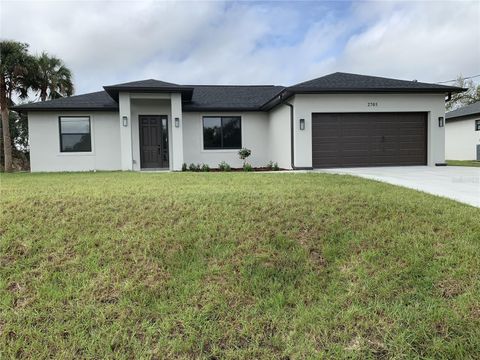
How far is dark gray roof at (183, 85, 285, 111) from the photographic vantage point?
1577 cm

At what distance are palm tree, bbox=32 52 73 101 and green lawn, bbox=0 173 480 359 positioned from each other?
523 inches

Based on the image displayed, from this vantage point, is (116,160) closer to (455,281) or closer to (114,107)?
(114,107)

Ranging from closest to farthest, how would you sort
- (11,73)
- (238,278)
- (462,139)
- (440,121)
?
1. (238,278)
2. (440,121)
3. (11,73)
4. (462,139)

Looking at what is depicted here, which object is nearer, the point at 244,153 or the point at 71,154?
the point at 71,154

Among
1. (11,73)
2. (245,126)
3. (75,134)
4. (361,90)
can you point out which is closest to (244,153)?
(245,126)

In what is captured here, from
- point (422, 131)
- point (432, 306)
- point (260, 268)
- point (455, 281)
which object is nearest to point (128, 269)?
point (260, 268)

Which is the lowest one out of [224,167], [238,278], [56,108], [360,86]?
[238,278]

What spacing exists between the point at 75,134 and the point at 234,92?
7.99 m

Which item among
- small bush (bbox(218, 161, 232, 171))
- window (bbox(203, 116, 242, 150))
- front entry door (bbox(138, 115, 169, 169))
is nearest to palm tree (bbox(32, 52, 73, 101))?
front entry door (bbox(138, 115, 169, 169))

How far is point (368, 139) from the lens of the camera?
44.4ft

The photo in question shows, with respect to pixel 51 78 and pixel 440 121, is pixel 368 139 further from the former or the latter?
pixel 51 78

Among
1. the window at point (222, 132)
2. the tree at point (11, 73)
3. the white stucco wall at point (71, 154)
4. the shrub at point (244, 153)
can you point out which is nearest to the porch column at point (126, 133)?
the white stucco wall at point (71, 154)

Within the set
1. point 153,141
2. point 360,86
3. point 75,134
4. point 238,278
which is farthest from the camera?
point 153,141

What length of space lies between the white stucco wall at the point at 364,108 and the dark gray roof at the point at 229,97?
3479 mm
